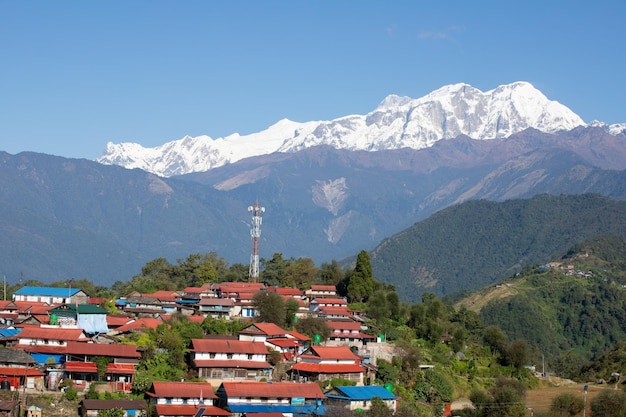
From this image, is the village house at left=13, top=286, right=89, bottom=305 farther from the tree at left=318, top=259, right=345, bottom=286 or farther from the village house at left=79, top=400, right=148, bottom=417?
the village house at left=79, top=400, right=148, bottom=417

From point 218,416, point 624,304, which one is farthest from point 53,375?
point 624,304

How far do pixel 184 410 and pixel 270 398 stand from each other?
547 cm

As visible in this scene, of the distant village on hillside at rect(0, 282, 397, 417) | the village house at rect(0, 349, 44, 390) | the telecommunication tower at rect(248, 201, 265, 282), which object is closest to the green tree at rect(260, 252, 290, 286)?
the telecommunication tower at rect(248, 201, 265, 282)

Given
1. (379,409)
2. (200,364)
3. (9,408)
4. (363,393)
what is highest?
(200,364)

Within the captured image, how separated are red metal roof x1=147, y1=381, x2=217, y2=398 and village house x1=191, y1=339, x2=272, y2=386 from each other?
11.7 feet

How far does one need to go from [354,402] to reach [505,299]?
93342 millimetres

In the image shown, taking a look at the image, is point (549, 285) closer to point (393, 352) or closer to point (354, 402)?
point (393, 352)

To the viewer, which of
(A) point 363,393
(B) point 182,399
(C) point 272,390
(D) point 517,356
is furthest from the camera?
(D) point 517,356

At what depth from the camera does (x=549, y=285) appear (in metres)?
150

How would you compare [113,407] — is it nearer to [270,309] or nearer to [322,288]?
[270,309]

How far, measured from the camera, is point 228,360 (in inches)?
2224

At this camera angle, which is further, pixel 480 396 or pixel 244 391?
pixel 480 396

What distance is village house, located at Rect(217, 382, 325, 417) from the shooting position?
50.7 m

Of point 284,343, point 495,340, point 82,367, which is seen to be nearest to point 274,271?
point 495,340
